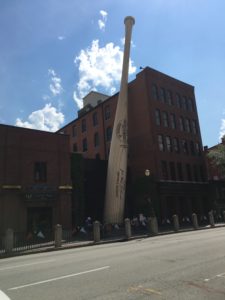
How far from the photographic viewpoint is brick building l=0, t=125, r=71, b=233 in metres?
29.0

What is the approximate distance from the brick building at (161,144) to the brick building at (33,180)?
482 inches

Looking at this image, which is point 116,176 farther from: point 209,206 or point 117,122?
point 209,206

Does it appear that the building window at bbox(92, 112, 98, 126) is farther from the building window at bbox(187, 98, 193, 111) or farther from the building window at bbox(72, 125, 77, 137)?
the building window at bbox(187, 98, 193, 111)

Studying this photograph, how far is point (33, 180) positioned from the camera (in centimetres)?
3084

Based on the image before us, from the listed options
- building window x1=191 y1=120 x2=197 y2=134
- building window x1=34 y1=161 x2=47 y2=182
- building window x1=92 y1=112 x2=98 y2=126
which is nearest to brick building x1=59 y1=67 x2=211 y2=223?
building window x1=191 y1=120 x2=197 y2=134

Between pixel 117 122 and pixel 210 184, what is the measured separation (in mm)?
19504

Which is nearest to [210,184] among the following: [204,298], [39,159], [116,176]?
[116,176]

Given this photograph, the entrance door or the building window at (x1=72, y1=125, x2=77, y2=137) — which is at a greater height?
the building window at (x1=72, y1=125, x2=77, y2=137)

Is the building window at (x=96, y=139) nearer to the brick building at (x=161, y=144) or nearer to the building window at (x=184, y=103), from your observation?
the brick building at (x=161, y=144)

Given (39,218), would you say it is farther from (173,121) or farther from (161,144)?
(173,121)

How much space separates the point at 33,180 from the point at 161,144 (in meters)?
19.8

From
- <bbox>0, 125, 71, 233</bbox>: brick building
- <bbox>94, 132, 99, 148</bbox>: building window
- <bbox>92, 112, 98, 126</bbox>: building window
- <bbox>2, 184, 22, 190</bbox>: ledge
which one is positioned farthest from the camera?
<bbox>92, 112, 98, 126</bbox>: building window

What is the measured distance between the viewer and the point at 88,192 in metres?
39.5

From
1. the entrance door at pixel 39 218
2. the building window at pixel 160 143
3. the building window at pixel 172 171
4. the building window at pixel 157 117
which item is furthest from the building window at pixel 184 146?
the entrance door at pixel 39 218
